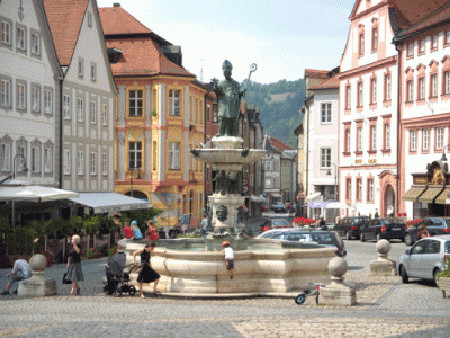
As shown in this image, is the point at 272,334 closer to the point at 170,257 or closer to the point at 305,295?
the point at 305,295

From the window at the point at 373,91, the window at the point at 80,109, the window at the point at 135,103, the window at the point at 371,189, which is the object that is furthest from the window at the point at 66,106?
the window at the point at 371,189

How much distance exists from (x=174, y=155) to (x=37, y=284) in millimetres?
45029

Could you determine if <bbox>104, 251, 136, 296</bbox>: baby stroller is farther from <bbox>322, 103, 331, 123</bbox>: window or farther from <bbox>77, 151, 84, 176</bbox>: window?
<bbox>322, 103, 331, 123</bbox>: window

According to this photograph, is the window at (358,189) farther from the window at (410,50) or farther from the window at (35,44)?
the window at (35,44)

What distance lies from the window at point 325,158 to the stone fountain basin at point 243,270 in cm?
5737

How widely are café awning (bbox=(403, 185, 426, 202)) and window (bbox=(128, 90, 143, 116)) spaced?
797 inches

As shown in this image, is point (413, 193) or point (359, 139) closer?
point (413, 193)

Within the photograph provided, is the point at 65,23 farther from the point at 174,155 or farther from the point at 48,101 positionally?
the point at 174,155

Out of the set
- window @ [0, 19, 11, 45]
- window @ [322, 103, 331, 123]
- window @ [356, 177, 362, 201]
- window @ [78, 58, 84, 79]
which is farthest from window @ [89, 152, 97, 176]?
window @ [322, 103, 331, 123]

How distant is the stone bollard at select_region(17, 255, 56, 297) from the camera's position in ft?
75.2

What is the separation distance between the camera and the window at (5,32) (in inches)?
1658

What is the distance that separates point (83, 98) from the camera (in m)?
52.3

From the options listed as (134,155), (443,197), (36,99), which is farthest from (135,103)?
(443,197)

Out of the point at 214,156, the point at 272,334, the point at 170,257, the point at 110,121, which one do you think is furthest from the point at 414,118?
the point at 272,334
